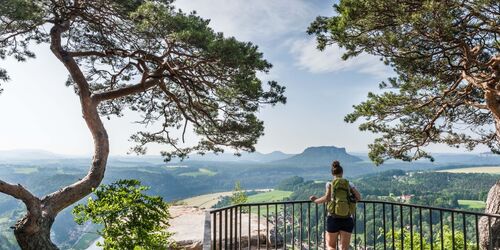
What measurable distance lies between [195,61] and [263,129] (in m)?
2.94

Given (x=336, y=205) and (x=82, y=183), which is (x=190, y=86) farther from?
(x=336, y=205)

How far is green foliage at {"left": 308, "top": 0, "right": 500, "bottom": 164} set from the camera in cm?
625

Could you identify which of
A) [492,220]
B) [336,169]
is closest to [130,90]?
[336,169]

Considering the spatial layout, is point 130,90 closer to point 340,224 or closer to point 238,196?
point 238,196

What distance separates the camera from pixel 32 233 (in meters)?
7.00

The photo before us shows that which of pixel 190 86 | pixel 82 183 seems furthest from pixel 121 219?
pixel 190 86

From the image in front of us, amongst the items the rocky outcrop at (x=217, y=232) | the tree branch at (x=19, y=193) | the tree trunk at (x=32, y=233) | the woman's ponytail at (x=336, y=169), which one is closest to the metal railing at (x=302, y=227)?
the rocky outcrop at (x=217, y=232)

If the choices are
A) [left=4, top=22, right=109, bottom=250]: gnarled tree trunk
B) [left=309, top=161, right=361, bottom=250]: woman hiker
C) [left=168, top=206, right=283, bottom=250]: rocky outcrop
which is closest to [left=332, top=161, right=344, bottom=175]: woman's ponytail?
[left=309, top=161, right=361, bottom=250]: woman hiker

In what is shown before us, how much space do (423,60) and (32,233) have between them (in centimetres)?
869

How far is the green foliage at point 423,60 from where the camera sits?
20.5ft

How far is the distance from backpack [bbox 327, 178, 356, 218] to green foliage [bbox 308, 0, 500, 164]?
297cm

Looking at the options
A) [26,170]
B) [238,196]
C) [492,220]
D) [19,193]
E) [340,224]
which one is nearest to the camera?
[340,224]

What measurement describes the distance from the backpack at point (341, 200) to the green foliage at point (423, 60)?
297cm

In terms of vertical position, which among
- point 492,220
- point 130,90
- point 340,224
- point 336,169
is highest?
point 130,90
